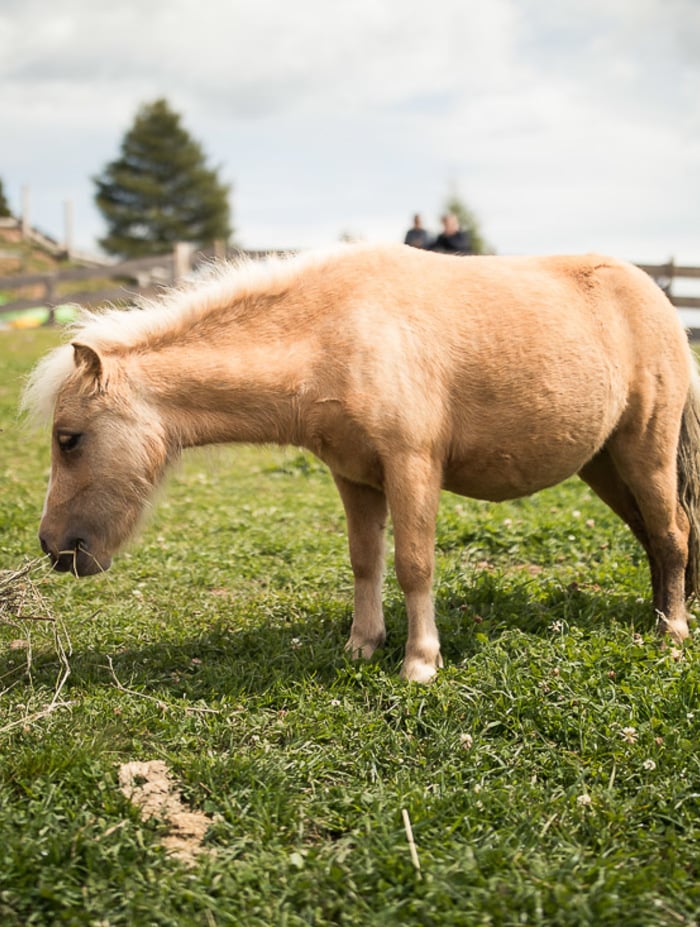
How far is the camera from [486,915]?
2.70 m

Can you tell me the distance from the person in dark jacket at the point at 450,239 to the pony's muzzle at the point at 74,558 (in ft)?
34.8

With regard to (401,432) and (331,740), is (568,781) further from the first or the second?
(401,432)

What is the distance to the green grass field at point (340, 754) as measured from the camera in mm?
2840

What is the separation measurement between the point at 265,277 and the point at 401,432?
3.68 feet

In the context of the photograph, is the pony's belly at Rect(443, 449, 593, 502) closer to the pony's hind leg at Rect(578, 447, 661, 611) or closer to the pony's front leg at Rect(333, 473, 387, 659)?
the pony's front leg at Rect(333, 473, 387, 659)

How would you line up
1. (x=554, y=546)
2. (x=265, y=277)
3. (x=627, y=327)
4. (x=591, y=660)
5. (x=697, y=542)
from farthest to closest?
(x=554, y=546)
(x=697, y=542)
(x=627, y=327)
(x=265, y=277)
(x=591, y=660)

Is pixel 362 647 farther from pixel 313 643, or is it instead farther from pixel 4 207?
pixel 4 207

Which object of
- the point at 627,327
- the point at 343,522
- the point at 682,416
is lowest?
the point at 343,522

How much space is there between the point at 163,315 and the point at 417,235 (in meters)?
9.62

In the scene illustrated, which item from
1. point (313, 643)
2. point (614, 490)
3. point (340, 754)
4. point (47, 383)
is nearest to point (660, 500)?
point (614, 490)

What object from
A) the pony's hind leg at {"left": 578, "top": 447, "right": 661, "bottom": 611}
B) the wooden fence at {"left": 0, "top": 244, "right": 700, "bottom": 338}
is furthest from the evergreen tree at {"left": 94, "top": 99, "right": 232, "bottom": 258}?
the pony's hind leg at {"left": 578, "top": 447, "right": 661, "bottom": 611}

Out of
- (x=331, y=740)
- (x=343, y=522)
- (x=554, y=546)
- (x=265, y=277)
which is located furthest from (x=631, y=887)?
(x=343, y=522)

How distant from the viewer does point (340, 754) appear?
3672 mm

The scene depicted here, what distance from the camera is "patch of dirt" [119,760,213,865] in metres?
3.13
